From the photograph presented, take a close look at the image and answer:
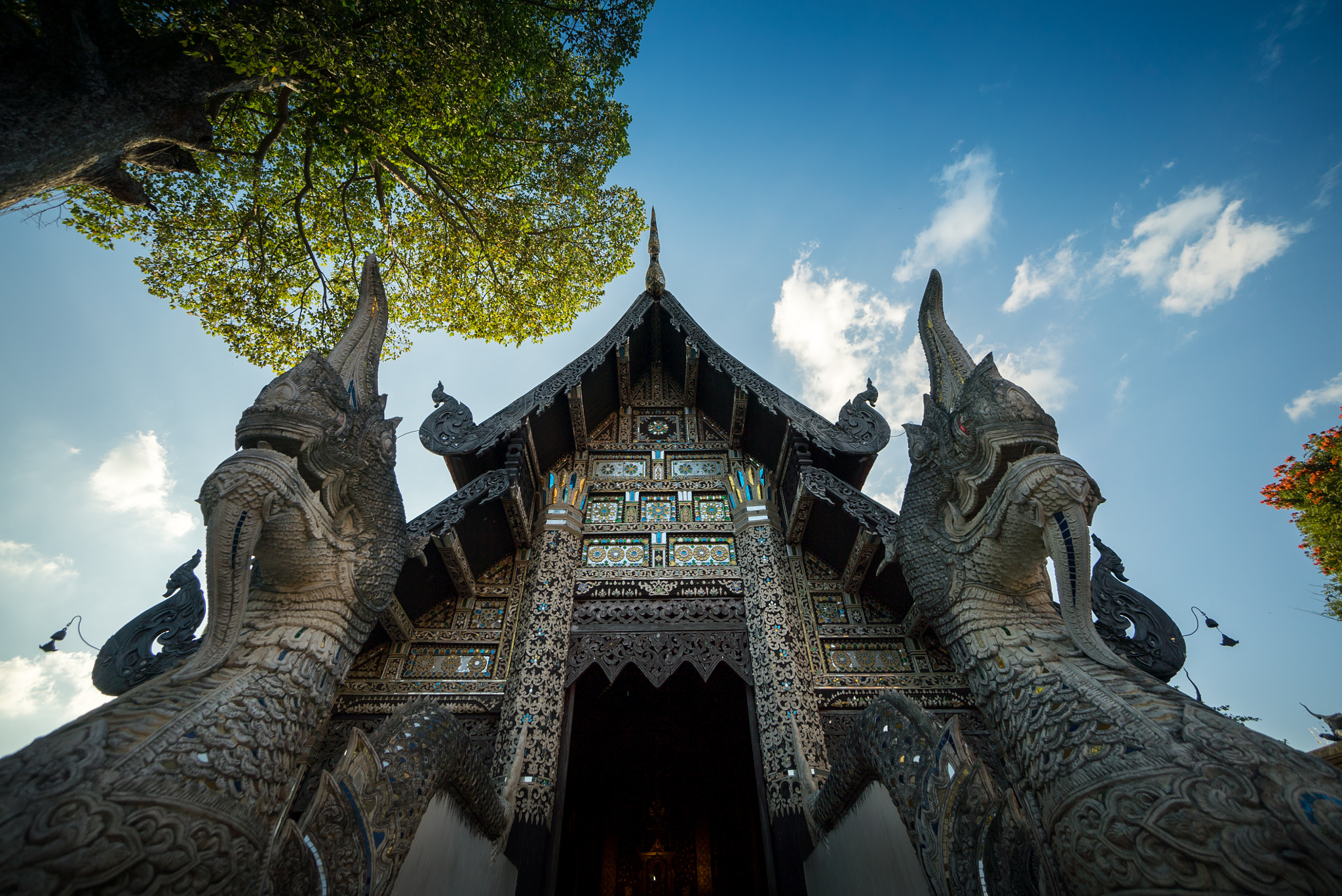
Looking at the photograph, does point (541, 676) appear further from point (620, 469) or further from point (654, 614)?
point (620, 469)

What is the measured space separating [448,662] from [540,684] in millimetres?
996

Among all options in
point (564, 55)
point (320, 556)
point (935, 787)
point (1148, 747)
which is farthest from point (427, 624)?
point (564, 55)

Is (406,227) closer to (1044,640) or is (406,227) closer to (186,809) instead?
(186,809)

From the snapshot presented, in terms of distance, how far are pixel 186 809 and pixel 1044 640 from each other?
12.9ft

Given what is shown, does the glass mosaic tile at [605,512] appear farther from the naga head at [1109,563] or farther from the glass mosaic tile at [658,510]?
the naga head at [1109,563]

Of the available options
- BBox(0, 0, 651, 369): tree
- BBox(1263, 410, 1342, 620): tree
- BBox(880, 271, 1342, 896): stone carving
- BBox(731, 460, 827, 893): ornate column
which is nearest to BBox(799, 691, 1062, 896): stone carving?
BBox(880, 271, 1342, 896): stone carving

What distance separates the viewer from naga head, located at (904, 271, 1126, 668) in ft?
9.93

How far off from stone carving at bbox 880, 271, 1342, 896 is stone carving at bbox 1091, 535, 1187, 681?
90 cm

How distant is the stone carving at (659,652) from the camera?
5367mm

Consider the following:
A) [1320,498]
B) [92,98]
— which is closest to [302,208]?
[92,98]

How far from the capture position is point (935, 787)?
8.80ft

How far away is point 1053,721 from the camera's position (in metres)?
2.69

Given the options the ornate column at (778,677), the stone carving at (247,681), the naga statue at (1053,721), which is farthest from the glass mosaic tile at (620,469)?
the naga statue at (1053,721)

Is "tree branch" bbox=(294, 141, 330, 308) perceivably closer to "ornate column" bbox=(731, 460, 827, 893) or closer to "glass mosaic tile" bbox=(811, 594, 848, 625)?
"ornate column" bbox=(731, 460, 827, 893)
